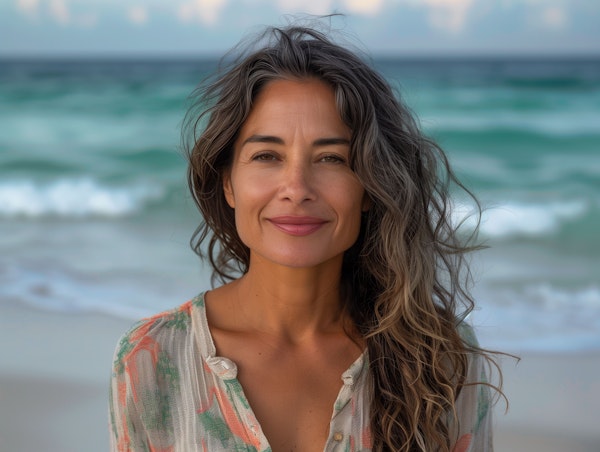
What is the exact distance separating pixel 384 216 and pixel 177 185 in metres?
10.5

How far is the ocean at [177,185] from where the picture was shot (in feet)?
24.3

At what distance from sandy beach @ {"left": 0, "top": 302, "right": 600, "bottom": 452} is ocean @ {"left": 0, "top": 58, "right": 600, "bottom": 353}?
1.07 ft

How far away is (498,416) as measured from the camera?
531cm

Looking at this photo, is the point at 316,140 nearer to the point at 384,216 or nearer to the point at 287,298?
the point at 384,216

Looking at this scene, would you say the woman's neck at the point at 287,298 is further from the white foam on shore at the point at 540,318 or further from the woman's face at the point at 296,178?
the white foam on shore at the point at 540,318

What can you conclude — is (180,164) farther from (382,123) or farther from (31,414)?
(382,123)

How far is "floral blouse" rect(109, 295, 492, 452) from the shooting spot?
2.70 meters

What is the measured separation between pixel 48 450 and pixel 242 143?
2.71 meters

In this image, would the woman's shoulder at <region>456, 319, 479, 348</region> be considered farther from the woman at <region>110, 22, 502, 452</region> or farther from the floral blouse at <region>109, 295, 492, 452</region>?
the floral blouse at <region>109, 295, 492, 452</region>

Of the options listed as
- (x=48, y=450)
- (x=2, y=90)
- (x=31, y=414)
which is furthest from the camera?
(x=2, y=90)

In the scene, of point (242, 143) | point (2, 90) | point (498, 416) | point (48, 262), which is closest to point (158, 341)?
point (242, 143)

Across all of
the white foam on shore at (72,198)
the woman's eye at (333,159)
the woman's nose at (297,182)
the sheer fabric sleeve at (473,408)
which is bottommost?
the white foam on shore at (72,198)

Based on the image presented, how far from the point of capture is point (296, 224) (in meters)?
2.68

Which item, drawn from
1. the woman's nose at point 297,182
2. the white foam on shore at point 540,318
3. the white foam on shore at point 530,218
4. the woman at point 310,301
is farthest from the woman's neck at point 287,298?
the white foam on shore at point 530,218
